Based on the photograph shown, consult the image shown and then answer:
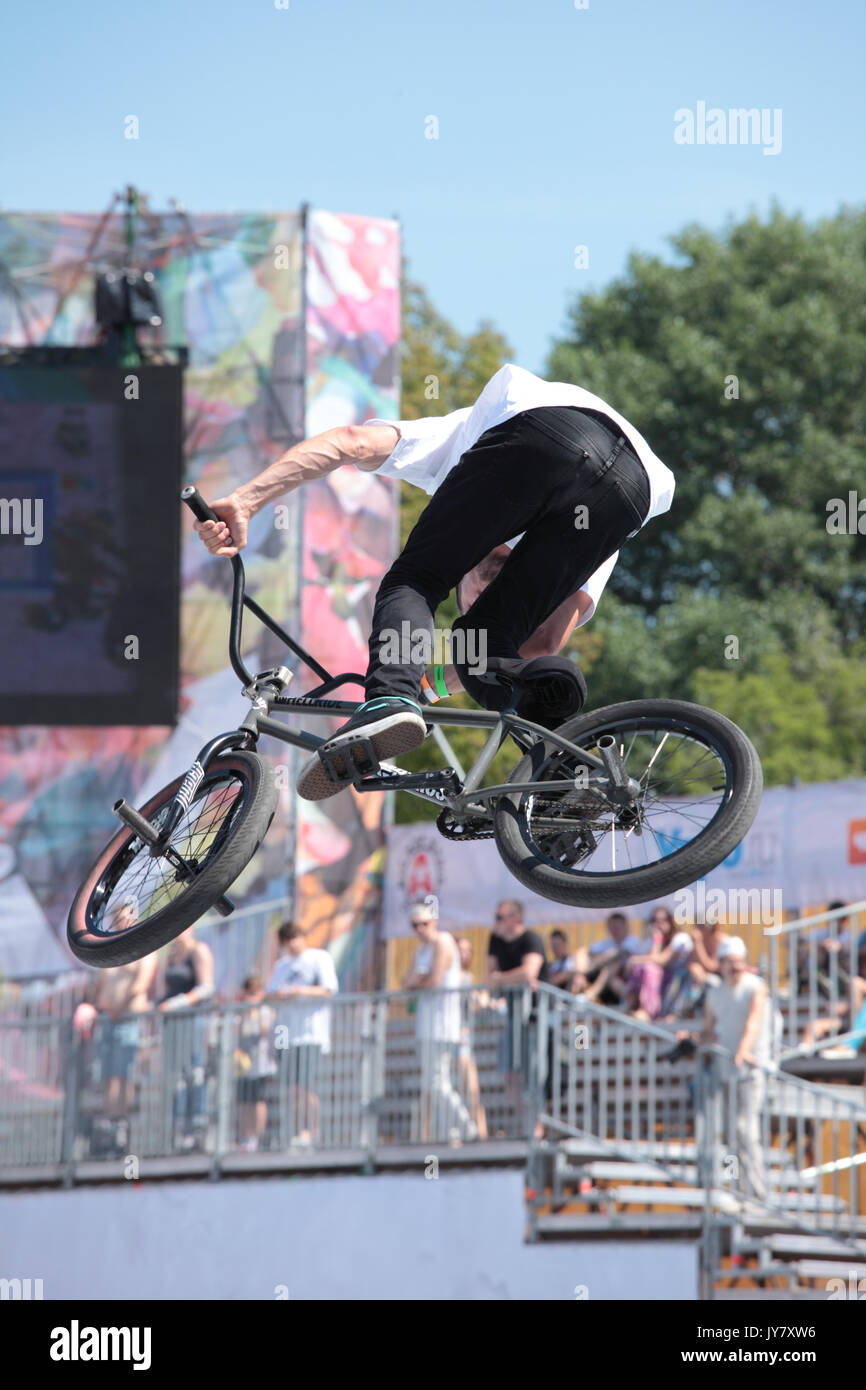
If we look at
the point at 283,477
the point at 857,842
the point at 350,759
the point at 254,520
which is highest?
the point at 254,520

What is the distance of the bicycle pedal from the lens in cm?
513

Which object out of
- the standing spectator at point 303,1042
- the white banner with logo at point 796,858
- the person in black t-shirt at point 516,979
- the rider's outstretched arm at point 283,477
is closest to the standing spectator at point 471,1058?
the person in black t-shirt at point 516,979

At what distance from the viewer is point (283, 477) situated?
17.4ft

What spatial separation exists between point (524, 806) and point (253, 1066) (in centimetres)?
698

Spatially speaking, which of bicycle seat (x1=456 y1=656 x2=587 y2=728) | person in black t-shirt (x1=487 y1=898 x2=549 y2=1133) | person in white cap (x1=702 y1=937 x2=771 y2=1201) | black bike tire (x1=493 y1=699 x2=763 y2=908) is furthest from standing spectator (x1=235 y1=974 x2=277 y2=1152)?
black bike tire (x1=493 y1=699 x2=763 y2=908)

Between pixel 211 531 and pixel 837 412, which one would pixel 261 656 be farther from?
pixel 837 412

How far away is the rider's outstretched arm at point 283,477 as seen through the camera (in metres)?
5.29

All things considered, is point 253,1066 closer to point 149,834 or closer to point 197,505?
point 149,834

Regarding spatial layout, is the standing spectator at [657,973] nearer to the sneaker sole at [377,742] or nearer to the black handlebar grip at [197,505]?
the sneaker sole at [377,742]

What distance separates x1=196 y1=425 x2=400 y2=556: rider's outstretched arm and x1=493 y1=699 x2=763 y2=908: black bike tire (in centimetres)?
99

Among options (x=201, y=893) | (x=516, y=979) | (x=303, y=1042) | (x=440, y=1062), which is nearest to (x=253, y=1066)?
(x=303, y=1042)

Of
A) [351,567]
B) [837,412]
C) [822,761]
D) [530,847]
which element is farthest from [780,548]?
[530,847]

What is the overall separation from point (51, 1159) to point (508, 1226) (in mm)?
3561

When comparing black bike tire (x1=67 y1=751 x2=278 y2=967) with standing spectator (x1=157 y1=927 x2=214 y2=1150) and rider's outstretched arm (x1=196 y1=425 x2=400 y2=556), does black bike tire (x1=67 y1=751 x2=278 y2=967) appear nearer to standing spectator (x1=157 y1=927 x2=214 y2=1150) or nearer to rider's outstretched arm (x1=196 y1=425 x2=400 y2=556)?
rider's outstretched arm (x1=196 y1=425 x2=400 y2=556)
